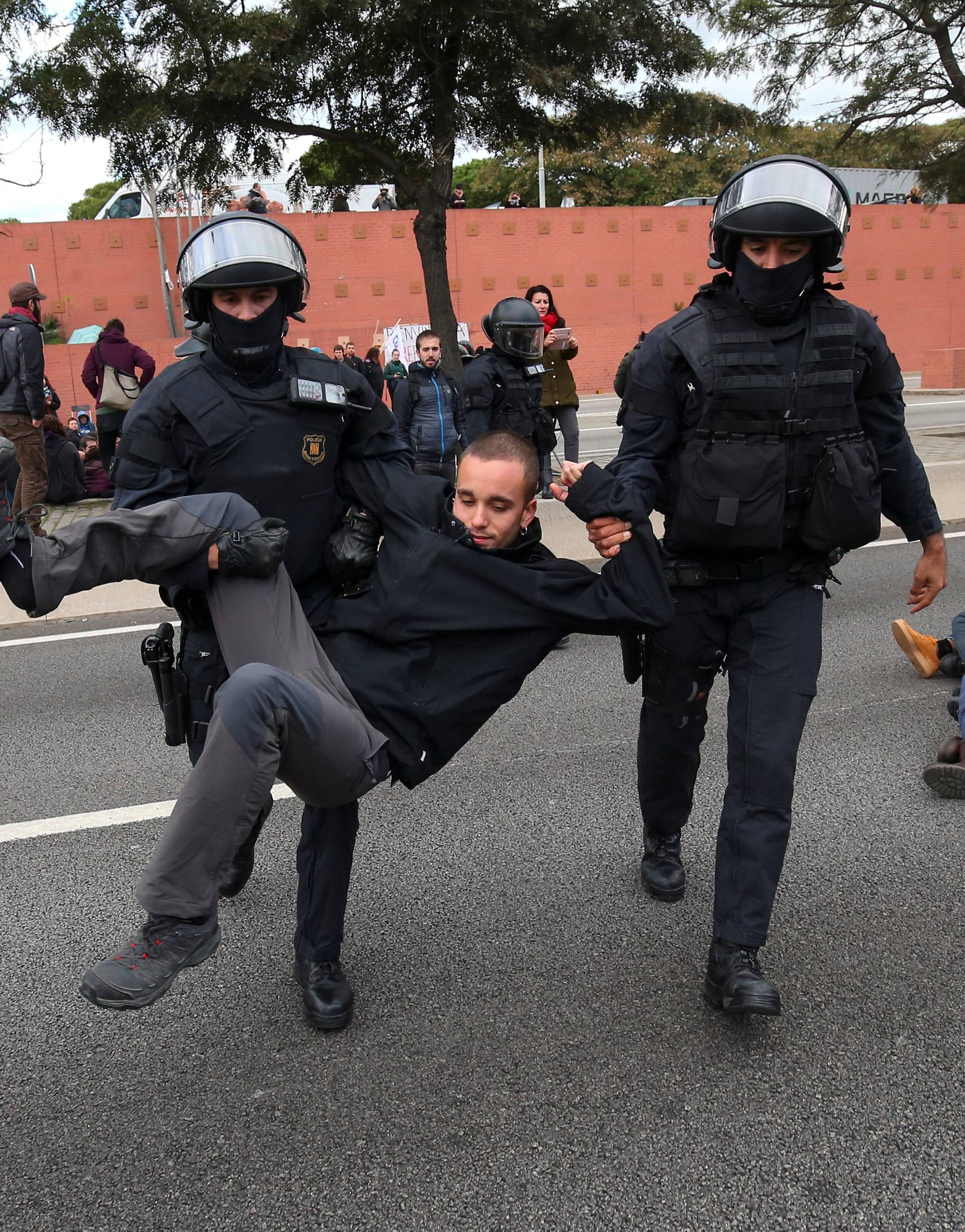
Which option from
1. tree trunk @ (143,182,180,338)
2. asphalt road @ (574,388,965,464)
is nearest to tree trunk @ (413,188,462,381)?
asphalt road @ (574,388,965,464)

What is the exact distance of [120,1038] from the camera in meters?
2.94

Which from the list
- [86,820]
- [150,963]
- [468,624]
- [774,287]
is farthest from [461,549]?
[86,820]

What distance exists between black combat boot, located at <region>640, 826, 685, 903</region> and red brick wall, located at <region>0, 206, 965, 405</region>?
2701cm

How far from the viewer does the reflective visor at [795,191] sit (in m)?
2.87

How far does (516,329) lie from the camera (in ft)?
22.9

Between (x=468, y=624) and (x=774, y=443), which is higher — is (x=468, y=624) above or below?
below

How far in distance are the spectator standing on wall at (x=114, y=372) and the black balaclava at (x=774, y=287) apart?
9.50 m

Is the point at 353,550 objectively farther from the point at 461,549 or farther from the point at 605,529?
the point at 605,529

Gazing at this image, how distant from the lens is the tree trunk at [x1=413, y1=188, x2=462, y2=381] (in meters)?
12.7

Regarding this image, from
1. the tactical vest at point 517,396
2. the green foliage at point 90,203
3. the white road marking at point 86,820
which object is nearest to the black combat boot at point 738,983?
the white road marking at point 86,820

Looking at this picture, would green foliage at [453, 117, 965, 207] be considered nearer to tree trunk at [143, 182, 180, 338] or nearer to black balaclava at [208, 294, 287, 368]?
tree trunk at [143, 182, 180, 338]

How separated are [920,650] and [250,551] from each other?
4.22 m

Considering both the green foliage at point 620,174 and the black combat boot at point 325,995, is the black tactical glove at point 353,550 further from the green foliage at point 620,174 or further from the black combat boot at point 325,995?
the green foliage at point 620,174

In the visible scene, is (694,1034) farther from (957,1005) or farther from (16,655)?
(16,655)
